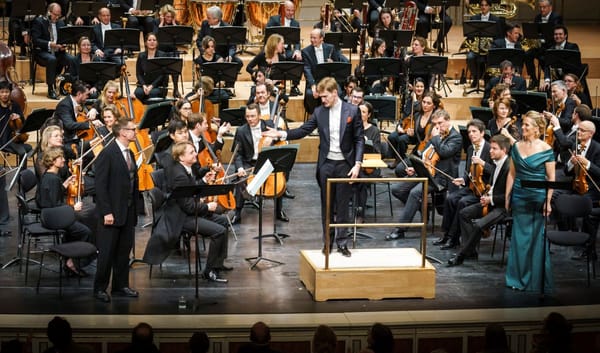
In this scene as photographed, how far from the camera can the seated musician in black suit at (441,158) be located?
10531 mm

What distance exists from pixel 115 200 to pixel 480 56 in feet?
27.4

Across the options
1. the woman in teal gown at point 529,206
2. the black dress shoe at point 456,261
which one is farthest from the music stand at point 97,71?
the woman in teal gown at point 529,206

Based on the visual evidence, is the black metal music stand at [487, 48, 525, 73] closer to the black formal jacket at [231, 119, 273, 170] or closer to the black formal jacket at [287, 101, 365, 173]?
the black formal jacket at [231, 119, 273, 170]

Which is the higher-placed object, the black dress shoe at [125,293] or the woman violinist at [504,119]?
the woman violinist at [504,119]

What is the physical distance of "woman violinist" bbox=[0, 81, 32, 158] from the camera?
11320 mm

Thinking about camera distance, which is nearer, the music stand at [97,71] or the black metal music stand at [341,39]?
the music stand at [97,71]

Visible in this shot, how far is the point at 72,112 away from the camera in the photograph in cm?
1177

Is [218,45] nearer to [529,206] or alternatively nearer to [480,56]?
[480,56]

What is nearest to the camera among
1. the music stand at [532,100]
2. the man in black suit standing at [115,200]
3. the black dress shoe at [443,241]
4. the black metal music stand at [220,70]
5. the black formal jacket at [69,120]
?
the man in black suit standing at [115,200]

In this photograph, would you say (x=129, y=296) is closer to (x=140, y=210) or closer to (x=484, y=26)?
(x=140, y=210)

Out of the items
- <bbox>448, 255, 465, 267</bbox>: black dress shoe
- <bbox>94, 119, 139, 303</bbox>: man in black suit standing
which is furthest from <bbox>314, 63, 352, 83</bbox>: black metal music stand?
<bbox>94, 119, 139, 303</bbox>: man in black suit standing

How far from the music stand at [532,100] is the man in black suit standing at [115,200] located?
5.13 meters

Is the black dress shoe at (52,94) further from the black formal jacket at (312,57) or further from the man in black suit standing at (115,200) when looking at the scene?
the man in black suit standing at (115,200)

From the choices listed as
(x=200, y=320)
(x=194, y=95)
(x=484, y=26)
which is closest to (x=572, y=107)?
(x=484, y=26)
